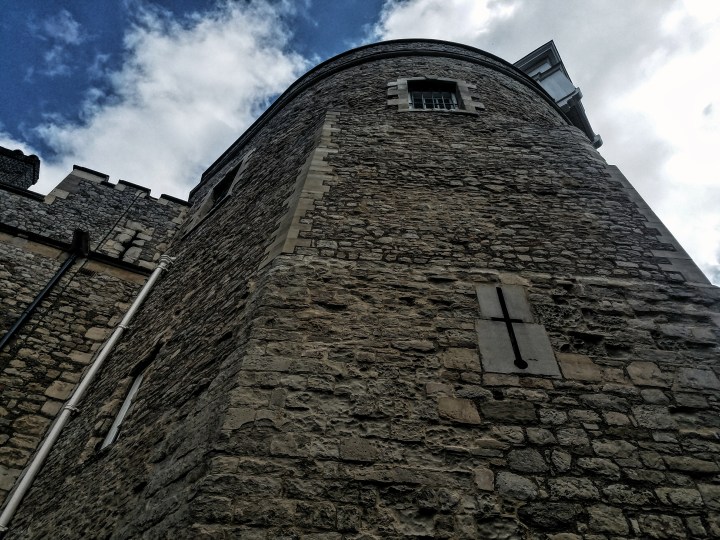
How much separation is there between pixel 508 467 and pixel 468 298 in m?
1.43

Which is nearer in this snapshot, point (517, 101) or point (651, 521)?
point (651, 521)

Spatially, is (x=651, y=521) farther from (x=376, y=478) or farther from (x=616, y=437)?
(x=376, y=478)

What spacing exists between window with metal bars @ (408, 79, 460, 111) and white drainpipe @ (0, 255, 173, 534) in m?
5.30

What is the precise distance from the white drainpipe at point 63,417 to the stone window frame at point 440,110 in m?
4.88

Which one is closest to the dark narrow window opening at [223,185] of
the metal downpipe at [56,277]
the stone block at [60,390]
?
the metal downpipe at [56,277]

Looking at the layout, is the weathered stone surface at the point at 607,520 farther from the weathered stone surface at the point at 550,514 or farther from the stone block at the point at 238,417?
the stone block at the point at 238,417

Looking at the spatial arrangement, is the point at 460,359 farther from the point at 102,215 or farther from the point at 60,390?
the point at 102,215

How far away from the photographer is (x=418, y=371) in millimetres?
3086

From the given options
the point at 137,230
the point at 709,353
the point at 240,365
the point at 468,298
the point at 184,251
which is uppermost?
the point at 137,230

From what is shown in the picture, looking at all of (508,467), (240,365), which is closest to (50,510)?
(240,365)

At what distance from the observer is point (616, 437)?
2.74m

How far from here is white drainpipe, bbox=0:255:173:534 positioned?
436 centimetres

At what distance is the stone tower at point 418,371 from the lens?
2.44 metres

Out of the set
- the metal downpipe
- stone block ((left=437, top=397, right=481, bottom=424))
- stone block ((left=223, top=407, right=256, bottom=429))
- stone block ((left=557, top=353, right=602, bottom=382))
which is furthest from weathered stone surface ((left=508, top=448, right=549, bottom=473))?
the metal downpipe
